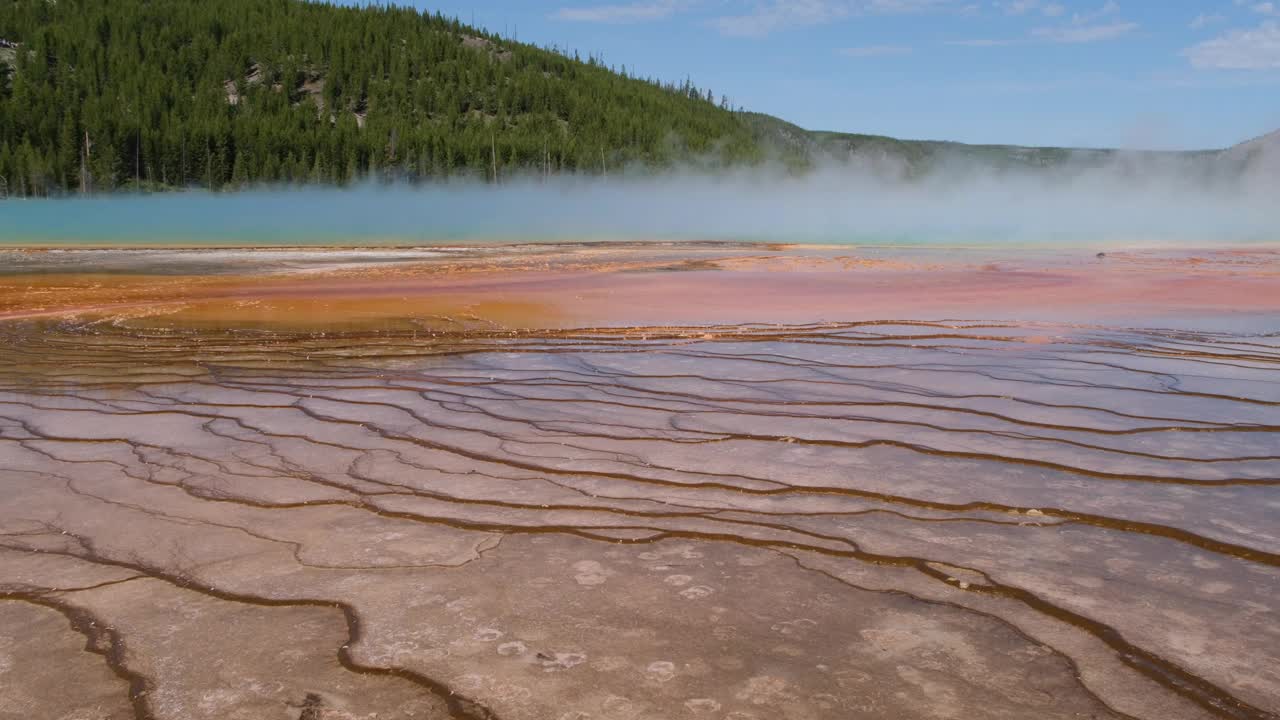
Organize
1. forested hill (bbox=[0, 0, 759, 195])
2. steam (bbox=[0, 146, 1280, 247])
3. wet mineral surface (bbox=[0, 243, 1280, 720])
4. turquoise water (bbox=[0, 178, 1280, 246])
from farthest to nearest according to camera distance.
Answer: forested hill (bbox=[0, 0, 759, 195]), steam (bbox=[0, 146, 1280, 247]), turquoise water (bbox=[0, 178, 1280, 246]), wet mineral surface (bbox=[0, 243, 1280, 720])

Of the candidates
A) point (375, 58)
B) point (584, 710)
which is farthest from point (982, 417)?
point (375, 58)

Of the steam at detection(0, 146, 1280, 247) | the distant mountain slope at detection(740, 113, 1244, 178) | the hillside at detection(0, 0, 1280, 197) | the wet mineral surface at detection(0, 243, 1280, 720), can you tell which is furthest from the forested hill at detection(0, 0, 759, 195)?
the wet mineral surface at detection(0, 243, 1280, 720)

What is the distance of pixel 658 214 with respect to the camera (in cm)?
7762

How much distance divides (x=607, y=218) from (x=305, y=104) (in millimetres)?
41443

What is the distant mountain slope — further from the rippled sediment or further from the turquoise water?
the rippled sediment

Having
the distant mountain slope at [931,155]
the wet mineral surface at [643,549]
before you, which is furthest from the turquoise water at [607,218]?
the distant mountain slope at [931,155]

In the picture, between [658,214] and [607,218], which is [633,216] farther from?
[658,214]

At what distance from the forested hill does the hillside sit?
0.17 meters

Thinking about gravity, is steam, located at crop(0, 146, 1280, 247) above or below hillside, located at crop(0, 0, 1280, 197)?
below

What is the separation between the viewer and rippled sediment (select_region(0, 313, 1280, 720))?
8.25 ft

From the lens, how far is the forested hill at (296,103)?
255 ft

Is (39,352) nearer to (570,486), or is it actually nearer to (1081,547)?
(570,486)

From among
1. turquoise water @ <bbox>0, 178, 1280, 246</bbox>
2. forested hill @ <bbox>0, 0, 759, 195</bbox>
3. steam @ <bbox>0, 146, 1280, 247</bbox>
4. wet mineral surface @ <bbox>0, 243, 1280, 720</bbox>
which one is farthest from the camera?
forested hill @ <bbox>0, 0, 759, 195</bbox>

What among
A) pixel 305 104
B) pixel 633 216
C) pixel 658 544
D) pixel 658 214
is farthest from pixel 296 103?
pixel 658 544
